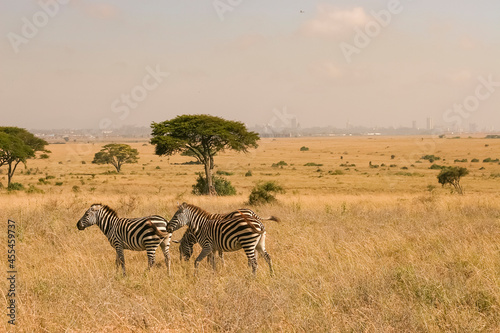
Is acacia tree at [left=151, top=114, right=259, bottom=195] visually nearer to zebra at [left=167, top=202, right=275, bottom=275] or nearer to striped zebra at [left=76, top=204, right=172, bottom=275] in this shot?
striped zebra at [left=76, top=204, right=172, bottom=275]

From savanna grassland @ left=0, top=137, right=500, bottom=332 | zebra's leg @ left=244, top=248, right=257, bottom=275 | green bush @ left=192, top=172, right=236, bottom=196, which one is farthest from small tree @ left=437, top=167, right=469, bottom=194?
zebra's leg @ left=244, top=248, right=257, bottom=275

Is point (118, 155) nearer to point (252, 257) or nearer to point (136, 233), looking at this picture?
point (136, 233)

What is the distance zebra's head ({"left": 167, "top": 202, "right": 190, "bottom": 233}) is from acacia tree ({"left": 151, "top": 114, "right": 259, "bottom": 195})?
24258 mm

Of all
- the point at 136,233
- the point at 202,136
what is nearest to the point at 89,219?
the point at 136,233

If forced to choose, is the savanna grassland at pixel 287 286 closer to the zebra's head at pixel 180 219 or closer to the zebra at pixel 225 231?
the zebra at pixel 225 231

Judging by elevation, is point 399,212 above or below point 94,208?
below

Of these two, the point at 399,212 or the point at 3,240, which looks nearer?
the point at 3,240

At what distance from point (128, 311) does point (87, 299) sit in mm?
1168

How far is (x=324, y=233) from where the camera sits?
1143cm

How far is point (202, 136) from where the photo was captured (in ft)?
113

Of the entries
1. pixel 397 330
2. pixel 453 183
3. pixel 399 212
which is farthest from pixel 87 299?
pixel 453 183

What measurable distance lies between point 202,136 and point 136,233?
2663 cm

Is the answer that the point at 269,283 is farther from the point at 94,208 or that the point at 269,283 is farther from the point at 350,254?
the point at 94,208

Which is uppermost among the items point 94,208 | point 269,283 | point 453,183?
point 94,208
